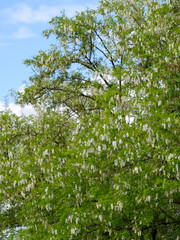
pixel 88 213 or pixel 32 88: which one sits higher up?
pixel 32 88

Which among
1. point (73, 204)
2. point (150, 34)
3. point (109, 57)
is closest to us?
point (73, 204)

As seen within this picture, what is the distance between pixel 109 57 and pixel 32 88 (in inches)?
170

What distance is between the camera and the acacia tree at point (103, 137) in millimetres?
10906

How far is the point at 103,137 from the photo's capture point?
37.9 ft

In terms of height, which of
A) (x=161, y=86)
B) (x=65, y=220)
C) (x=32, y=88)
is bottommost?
(x=65, y=220)

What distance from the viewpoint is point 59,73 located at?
18.2 meters

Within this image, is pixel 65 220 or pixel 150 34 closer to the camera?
pixel 65 220

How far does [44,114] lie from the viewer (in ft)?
59.6

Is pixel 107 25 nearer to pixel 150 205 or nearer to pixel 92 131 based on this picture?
pixel 92 131

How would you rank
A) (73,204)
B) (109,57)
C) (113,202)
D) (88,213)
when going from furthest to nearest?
(109,57) < (73,204) < (88,213) < (113,202)

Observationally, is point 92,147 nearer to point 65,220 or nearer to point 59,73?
point 65,220

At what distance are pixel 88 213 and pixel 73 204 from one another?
3.60 ft

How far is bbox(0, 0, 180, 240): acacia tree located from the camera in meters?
10.9

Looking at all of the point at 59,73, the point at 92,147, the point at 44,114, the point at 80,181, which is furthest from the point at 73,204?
the point at 59,73
